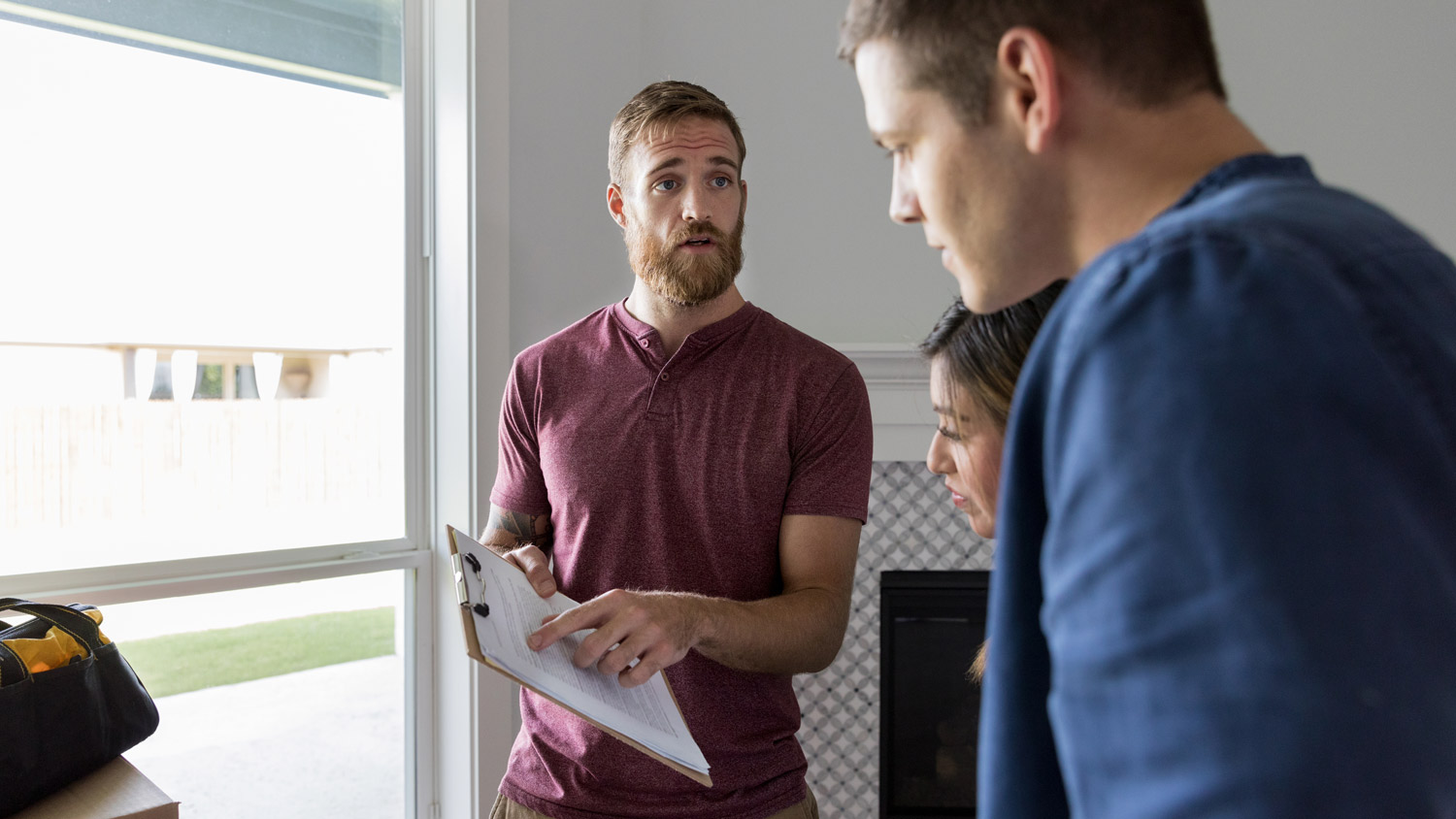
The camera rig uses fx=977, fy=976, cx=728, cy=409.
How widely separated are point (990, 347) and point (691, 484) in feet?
1.70

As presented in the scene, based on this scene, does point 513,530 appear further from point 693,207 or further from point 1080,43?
point 1080,43

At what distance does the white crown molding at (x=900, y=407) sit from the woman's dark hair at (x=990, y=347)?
1.36 metres

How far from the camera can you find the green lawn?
1.87 m

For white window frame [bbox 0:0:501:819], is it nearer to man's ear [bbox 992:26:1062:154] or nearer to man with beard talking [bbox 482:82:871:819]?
man with beard talking [bbox 482:82:871:819]

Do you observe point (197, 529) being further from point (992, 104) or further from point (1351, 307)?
point (1351, 307)

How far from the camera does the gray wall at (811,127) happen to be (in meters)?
2.34

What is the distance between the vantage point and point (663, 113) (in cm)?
158

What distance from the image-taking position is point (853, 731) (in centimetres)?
255

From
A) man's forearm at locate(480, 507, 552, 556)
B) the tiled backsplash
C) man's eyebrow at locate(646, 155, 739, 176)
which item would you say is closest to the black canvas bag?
man's forearm at locate(480, 507, 552, 556)

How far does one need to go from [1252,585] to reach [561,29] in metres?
2.39

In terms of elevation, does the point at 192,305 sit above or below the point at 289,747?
above

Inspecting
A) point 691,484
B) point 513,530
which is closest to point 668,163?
point 691,484

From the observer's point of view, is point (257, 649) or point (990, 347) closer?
point (990, 347)

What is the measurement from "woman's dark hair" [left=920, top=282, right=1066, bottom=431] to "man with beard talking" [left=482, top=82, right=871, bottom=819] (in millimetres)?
321
